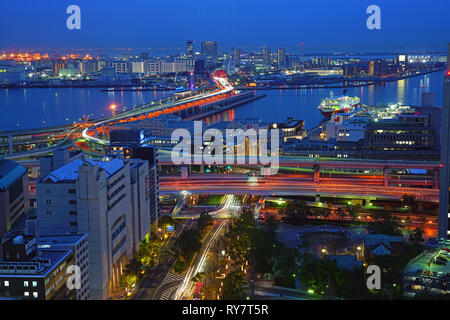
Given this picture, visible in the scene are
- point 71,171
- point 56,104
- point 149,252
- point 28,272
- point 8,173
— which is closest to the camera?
point 28,272

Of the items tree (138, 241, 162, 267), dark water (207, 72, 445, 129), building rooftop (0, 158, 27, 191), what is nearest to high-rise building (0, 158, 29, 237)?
building rooftop (0, 158, 27, 191)

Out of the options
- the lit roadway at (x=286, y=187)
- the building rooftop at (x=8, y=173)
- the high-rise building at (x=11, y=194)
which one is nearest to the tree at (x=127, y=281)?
the high-rise building at (x=11, y=194)

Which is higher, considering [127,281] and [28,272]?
[28,272]

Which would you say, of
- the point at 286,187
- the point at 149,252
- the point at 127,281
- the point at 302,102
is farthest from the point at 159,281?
the point at 302,102

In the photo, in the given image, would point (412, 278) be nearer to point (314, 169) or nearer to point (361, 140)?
point (314, 169)

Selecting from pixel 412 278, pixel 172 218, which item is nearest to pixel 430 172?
pixel 172 218

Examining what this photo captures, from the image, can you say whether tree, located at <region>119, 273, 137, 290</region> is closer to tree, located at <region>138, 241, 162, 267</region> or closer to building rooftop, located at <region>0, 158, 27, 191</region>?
tree, located at <region>138, 241, 162, 267</region>

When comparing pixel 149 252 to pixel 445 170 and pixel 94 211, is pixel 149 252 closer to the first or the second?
pixel 94 211

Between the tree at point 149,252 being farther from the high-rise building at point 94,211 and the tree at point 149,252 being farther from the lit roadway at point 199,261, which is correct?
the lit roadway at point 199,261
